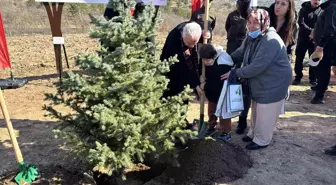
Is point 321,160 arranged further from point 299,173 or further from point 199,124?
point 199,124

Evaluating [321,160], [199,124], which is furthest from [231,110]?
[321,160]

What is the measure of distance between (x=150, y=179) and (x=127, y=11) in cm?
179

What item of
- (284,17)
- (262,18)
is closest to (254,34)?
(262,18)

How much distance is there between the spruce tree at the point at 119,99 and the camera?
304 centimetres

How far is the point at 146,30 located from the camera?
3.29m

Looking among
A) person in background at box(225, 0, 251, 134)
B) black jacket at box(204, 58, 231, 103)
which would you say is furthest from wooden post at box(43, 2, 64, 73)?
black jacket at box(204, 58, 231, 103)

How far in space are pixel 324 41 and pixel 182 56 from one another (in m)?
2.82

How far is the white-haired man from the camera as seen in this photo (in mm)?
4137

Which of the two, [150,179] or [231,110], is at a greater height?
[231,110]

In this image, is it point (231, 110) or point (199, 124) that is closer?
point (231, 110)

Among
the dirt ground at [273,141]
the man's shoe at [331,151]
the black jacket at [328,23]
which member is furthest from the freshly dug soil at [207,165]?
the black jacket at [328,23]

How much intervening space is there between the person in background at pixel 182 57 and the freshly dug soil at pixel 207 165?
698 millimetres

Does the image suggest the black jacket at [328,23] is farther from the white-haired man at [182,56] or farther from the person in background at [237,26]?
the white-haired man at [182,56]

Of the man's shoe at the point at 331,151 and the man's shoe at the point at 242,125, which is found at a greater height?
the man's shoe at the point at 242,125
